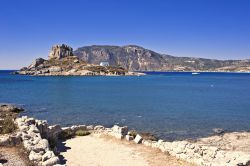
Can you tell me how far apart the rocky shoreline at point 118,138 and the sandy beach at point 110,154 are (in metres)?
0.71

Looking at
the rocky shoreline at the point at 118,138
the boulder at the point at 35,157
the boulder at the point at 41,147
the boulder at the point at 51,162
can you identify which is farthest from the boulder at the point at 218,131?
the boulder at the point at 35,157

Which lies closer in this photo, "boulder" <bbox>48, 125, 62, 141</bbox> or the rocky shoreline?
the rocky shoreline

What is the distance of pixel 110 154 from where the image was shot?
23828 mm

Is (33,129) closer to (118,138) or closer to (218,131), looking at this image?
(118,138)

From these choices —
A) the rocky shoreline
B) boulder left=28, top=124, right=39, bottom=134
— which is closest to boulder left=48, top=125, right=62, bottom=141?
the rocky shoreline

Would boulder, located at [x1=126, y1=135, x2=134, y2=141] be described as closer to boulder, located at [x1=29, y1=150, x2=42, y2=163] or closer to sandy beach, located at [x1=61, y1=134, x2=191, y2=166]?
sandy beach, located at [x1=61, y1=134, x2=191, y2=166]

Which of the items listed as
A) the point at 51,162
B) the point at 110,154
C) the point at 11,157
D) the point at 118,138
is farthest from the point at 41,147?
the point at 118,138

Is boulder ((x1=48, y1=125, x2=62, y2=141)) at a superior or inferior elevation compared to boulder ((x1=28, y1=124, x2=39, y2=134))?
inferior

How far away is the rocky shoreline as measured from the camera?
63.0ft

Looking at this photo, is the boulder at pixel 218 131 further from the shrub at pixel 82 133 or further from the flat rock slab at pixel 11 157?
the flat rock slab at pixel 11 157

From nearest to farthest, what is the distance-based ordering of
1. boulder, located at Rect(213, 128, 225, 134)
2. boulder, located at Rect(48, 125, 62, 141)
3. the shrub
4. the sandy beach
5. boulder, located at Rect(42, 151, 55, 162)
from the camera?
1. boulder, located at Rect(42, 151, 55, 162)
2. the sandy beach
3. boulder, located at Rect(48, 125, 62, 141)
4. the shrub
5. boulder, located at Rect(213, 128, 225, 134)

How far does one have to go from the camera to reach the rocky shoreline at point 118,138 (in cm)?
1919

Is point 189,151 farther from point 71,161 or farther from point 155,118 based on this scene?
point 155,118

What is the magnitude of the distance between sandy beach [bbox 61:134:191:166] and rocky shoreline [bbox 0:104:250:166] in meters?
0.71
